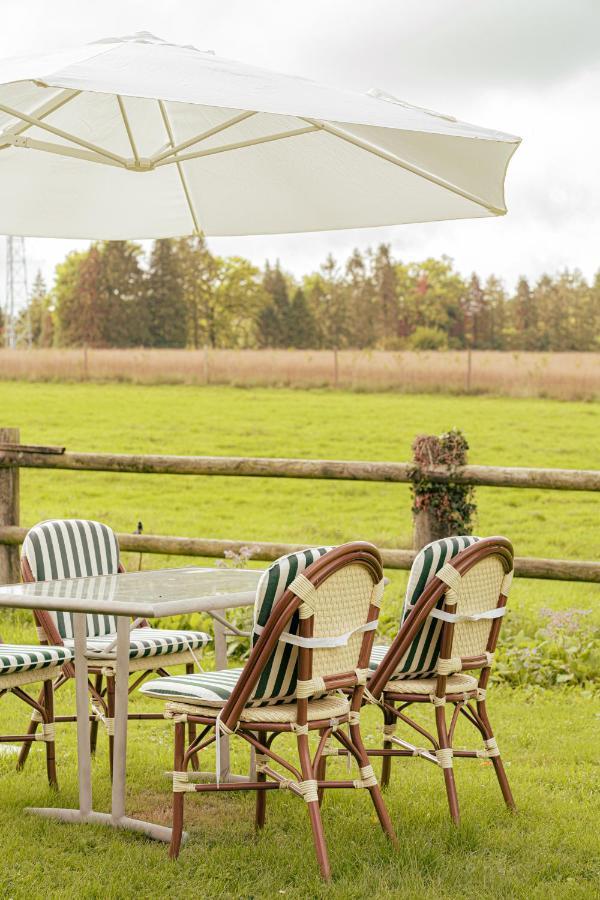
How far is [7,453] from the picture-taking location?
253 inches

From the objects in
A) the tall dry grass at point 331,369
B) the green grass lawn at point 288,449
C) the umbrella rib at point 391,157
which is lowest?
the green grass lawn at point 288,449

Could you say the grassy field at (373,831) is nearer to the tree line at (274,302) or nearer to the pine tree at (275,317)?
the tree line at (274,302)

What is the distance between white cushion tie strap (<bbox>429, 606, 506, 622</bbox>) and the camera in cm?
334

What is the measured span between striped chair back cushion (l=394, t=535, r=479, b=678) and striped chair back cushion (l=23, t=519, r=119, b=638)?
1425mm

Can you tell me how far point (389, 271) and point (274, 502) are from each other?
1483 cm

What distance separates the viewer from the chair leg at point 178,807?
10.1 feet

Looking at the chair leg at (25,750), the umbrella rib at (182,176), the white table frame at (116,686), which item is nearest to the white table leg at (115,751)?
the white table frame at (116,686)

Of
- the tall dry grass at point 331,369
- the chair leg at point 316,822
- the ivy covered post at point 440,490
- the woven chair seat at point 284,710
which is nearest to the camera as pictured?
the chair leg at point 316,822

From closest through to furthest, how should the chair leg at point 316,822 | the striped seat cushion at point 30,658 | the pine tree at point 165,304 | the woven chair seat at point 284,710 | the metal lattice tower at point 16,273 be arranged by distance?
1. the chair leg at point 316,822
2. the woven chair seat at point 284,710
3. the striped seat cushion at point 30,658
4. the metal lattice tower at point 16,273
5. the pine tree at point 165,304

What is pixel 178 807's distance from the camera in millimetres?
3080

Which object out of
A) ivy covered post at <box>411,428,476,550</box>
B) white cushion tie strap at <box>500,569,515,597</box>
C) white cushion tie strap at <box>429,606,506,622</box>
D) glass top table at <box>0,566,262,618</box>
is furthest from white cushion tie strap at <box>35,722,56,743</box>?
ivy covered post at <box>411,428,476,550</box>

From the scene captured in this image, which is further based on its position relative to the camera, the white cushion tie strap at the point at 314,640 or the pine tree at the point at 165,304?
the pine tree at the point at 165,304

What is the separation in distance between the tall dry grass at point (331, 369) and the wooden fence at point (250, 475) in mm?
14041

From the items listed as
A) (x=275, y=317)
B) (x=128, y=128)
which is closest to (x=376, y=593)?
(x=128, y=128)
